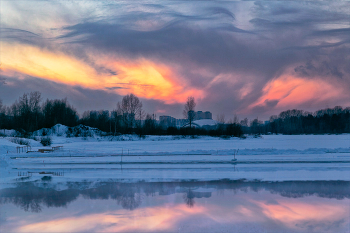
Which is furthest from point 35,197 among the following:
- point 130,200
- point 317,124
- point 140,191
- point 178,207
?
point 317,124

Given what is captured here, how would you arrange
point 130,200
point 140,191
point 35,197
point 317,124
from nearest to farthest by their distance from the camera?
point 130,200 < point 35,197 < point 140,191 < point 317,124

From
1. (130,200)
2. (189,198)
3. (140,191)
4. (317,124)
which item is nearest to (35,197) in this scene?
(130,200)

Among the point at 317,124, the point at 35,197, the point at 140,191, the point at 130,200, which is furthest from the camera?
the point at 317,124

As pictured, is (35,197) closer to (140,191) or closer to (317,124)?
(140,191)

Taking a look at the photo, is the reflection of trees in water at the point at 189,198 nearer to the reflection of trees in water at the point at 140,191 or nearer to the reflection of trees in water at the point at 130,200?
the reflection of trees in water at the point at 140,191

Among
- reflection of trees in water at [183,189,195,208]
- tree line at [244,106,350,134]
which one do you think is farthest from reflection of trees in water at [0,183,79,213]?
tree line at [244,106,350,134]

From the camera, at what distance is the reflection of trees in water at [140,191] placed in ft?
30.5

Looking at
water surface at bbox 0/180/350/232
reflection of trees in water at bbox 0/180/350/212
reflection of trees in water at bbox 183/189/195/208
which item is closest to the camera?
water surface at bbox 0/180/350/232

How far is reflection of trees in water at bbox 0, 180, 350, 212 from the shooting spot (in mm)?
9306

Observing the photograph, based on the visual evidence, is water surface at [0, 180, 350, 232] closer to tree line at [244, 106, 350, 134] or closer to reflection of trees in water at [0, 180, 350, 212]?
reflection of trees in water at [0, 180, 350, 212]

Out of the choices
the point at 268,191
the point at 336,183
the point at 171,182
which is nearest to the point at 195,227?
the point at 268,191

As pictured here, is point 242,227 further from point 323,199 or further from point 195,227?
point 323,199

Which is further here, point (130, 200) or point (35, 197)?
point (35, 197)

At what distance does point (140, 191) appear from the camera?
1064cm
